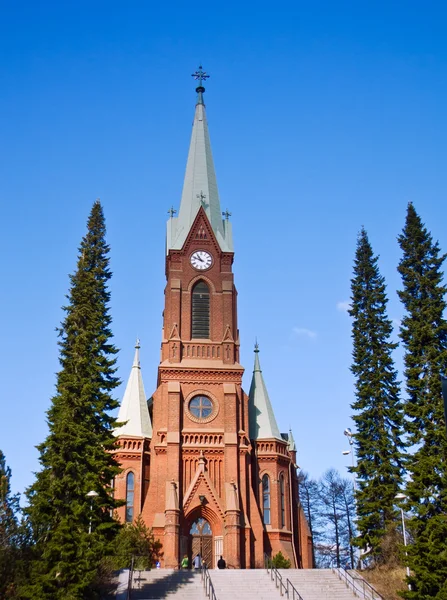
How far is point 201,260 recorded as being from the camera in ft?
188

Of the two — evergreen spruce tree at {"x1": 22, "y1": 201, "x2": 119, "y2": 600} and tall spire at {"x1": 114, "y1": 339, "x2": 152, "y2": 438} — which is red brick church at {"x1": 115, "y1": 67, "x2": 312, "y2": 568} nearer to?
tall spire at {"x1": 114, "y1": 339, "x2": 152, "y2": 438}

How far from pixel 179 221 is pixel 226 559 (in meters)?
26.2

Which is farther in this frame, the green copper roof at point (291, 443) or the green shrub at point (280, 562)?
the green copper roof at point (291, 443)

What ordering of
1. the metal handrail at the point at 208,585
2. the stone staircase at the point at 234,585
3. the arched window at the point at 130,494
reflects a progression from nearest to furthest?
the metal handrail at the point at 208,585, the stone staircase at the point at 234,585, the arched window at the point at 130,494

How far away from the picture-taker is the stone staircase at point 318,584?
112 ft

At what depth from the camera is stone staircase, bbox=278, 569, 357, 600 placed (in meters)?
34.2

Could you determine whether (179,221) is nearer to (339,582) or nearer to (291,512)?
(291,512)

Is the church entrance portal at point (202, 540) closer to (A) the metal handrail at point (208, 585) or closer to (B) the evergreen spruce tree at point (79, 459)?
(A) the metal handrail at point (208, 585)

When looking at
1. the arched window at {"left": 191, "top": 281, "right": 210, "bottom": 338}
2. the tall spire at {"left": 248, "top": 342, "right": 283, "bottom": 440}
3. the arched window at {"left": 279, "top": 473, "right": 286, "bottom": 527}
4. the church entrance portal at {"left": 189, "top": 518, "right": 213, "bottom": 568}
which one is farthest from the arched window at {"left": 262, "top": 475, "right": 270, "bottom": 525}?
the arched window at {"left": 191, "top": 281, "right": 210, "bottom": 338}

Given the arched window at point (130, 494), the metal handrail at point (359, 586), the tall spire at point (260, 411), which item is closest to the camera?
the metal handrail at point (359, 586)

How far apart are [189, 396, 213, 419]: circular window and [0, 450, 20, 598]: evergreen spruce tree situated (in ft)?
71.3

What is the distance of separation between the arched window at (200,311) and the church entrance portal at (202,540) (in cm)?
1332

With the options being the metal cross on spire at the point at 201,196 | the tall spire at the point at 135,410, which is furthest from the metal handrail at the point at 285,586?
the metal cross on spire at the point at 201,196

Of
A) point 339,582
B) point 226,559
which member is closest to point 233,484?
point 226,559
